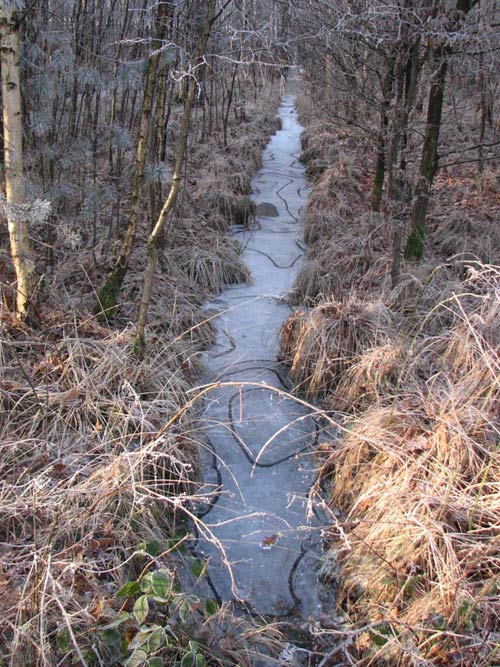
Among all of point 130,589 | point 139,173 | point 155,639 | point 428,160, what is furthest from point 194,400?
point 428,160

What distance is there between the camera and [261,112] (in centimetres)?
1201

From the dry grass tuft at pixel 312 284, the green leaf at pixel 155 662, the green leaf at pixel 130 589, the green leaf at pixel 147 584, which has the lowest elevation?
the dry grass tuft at pixel 312 284

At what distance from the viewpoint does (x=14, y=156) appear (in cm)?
273

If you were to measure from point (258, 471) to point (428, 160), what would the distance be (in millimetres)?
2664

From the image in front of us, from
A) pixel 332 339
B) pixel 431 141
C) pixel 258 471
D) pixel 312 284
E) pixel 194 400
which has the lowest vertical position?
pixel 258 471

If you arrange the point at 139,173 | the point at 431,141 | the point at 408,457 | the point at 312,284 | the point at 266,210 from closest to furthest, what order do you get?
the point at 408,457 → the point at 139,173 → the point at 431,141 → the point at 312,284 → the point at 266,210

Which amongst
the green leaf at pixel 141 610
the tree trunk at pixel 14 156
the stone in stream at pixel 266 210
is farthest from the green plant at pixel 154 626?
the stone in stream at pixel 266 210

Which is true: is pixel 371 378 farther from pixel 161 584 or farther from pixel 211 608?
pixel 161 584

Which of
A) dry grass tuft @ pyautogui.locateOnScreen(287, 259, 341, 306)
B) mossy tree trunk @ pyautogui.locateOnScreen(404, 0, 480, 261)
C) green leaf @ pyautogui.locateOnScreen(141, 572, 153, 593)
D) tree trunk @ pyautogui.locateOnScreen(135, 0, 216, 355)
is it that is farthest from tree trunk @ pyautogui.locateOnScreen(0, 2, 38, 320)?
mossy tree trunk @ pyautogui.locateOnScreen(404, 0, 480, 261)

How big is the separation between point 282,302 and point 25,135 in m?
2.27

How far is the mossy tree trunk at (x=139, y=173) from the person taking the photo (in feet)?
10.3

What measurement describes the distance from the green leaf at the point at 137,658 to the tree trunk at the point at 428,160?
3445mm

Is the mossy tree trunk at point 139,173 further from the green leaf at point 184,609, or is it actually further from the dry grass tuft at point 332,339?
the green leaf at point 184,609

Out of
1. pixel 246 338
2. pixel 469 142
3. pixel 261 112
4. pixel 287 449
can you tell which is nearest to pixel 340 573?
pixel 287 449
